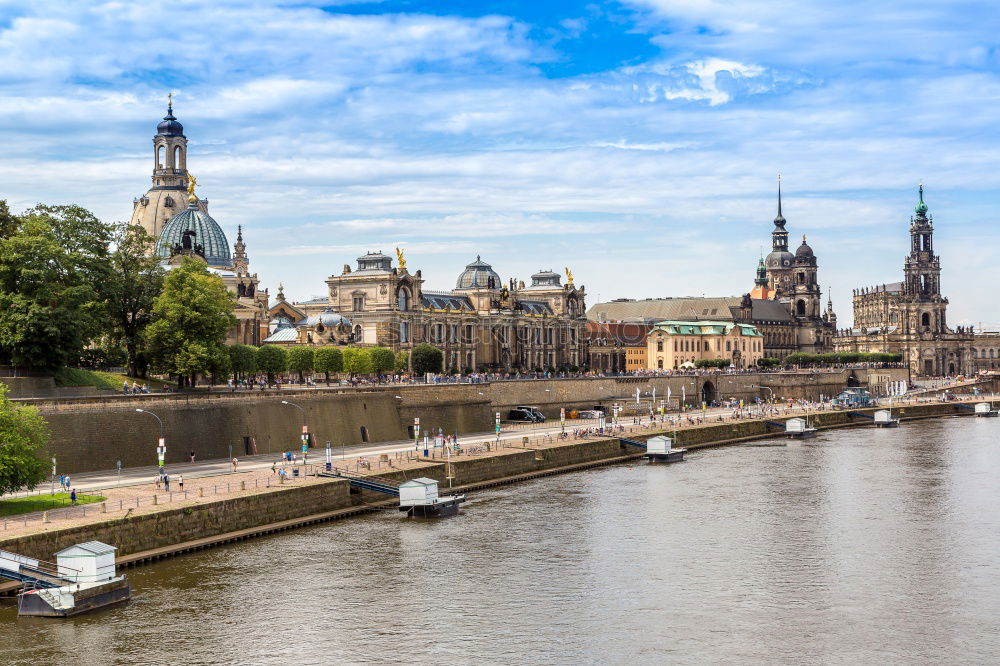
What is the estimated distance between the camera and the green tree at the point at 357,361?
109625 millimetres

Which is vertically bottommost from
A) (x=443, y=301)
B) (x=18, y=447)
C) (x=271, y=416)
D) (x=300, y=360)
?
(x=18, y=447)

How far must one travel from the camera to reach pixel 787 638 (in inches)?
1550

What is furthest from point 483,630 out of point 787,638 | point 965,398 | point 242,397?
point 965,398

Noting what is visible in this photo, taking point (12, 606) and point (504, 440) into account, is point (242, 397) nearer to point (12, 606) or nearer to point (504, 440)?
point (504, 440)

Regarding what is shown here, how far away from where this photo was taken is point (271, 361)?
95125mm

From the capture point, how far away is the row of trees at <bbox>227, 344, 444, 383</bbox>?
91750mm

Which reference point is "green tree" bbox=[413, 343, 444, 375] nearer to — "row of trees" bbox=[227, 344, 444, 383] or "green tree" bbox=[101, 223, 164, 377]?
"row of trees" bbox=[227, 344, 444, 383]

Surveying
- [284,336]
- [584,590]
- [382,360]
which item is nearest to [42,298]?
[584,590]

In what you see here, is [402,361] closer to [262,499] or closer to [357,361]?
[357,361]

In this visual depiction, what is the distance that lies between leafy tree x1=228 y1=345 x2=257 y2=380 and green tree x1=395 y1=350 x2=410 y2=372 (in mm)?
26994

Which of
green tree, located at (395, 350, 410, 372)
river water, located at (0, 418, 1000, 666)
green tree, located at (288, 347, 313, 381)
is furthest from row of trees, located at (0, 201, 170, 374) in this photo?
green tree, located at (395, 350, 410, 372)

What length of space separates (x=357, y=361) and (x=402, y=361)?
1141 centimetres

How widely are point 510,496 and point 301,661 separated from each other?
1327 inches

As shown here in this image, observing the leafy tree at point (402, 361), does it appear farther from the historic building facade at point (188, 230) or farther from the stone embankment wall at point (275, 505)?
the stone embankment wall at point (275, 505)
